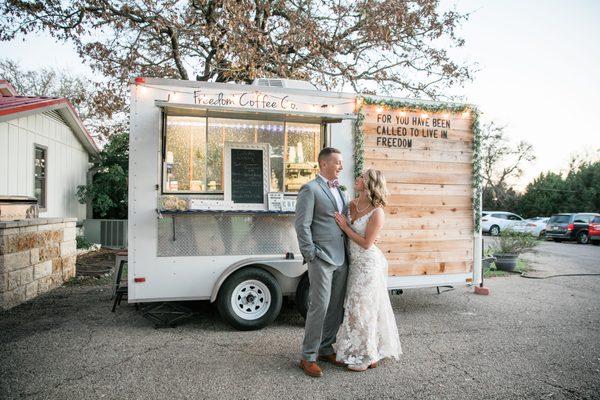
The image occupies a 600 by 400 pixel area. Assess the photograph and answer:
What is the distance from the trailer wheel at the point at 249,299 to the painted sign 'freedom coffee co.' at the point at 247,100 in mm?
2033

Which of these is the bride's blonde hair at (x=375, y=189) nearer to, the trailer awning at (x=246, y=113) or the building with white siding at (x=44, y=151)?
the trailer awning at (x=246, y=113)

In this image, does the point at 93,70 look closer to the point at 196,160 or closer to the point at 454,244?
the point at 196,160

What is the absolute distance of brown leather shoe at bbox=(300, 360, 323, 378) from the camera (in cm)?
396

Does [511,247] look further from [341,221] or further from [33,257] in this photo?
[33,257]

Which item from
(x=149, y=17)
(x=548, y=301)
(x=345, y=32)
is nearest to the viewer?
(x=548, y=301)

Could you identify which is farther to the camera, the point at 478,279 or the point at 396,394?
the point at 478,279

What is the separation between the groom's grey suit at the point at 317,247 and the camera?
13.1ft

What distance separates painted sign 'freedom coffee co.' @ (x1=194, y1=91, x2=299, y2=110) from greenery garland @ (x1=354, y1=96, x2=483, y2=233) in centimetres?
92

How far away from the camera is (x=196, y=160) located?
5680mm

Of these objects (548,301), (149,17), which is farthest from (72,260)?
(548,301)

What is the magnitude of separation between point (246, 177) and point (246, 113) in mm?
805

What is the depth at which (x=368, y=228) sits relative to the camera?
13.7 ft

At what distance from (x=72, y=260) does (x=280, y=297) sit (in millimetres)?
5496

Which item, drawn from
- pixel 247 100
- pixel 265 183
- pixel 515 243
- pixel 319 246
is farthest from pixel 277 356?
pixel 515 243
